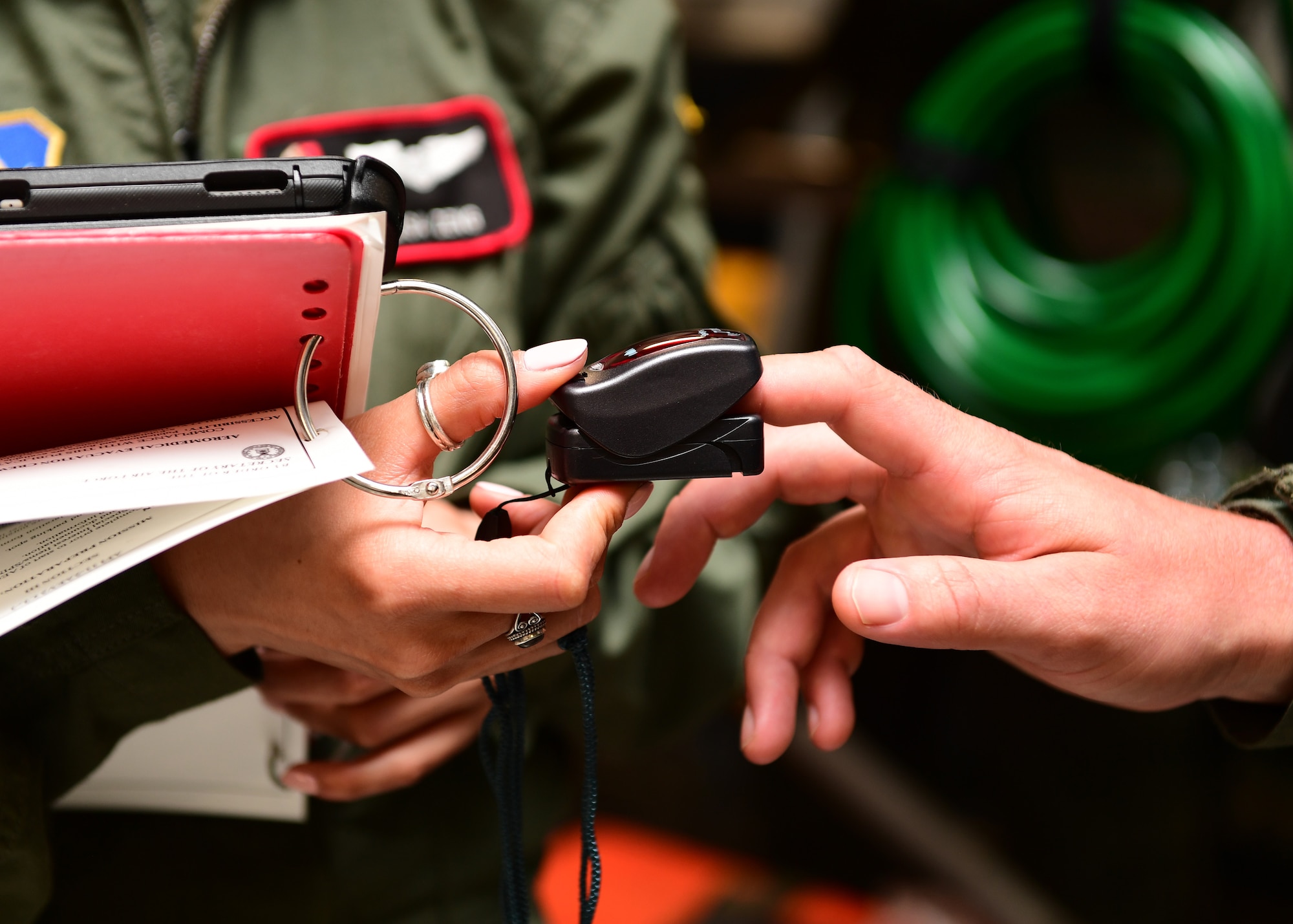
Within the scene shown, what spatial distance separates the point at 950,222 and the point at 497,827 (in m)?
1.11

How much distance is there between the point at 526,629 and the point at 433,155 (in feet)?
1.44

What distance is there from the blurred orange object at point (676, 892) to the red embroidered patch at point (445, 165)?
102cm

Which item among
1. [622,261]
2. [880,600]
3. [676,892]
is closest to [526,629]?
[880,600]

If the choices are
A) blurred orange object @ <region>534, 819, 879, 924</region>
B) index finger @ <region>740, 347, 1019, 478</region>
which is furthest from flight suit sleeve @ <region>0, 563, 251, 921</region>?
blurred orange object @ <region>534, 819, 879, 924</region>

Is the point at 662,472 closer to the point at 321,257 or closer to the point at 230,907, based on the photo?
the point at 321,257

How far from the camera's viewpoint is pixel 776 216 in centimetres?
184

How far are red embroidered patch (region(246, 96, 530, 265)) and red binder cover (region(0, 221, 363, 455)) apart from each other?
281mm

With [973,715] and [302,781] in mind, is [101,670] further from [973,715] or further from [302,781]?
[973,715]

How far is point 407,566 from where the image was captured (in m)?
0.41

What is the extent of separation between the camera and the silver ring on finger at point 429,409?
44cm

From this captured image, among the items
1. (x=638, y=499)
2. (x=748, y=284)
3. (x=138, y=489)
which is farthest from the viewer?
(x=748, y=284)

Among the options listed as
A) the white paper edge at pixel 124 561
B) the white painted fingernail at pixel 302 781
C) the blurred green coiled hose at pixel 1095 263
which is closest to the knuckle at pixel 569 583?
the white paper edge at pixel 124 561

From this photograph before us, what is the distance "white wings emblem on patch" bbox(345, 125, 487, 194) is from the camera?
71 cm

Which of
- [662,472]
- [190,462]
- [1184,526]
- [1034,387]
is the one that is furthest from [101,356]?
[1034,387]
